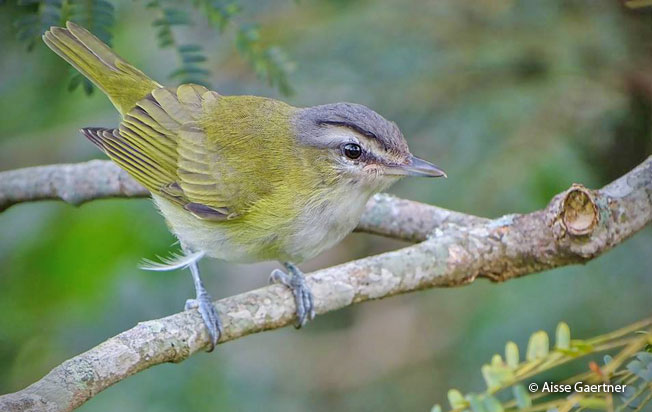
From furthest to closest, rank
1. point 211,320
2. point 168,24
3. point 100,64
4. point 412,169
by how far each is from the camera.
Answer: point 100,64 → point 168,24 → point 412,169 → point 211,320

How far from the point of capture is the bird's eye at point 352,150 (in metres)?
3.45

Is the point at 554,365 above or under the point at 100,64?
under

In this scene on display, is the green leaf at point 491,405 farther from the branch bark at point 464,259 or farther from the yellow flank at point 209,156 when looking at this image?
the yellow flank at point 209,156

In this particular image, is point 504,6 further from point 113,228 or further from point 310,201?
point 113,228

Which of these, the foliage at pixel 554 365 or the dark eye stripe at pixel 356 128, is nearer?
the foliage at pixel 554 365

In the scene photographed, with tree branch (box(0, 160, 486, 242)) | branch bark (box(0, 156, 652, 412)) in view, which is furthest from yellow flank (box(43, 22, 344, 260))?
branch bark (box(0, 156, 652, 412))

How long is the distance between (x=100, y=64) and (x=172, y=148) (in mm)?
575

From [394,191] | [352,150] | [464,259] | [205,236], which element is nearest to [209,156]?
[205,236]

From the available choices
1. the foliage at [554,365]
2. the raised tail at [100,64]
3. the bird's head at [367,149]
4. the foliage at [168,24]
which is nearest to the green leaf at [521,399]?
the foliage at [554,365]

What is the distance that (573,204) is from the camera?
3.04 m

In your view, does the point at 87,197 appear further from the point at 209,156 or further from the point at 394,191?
the point at 394,191

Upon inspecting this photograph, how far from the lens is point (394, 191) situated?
526 cm

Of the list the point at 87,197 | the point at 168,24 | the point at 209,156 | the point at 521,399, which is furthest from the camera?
the point at 87,197

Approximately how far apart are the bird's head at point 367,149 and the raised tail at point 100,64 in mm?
1172
